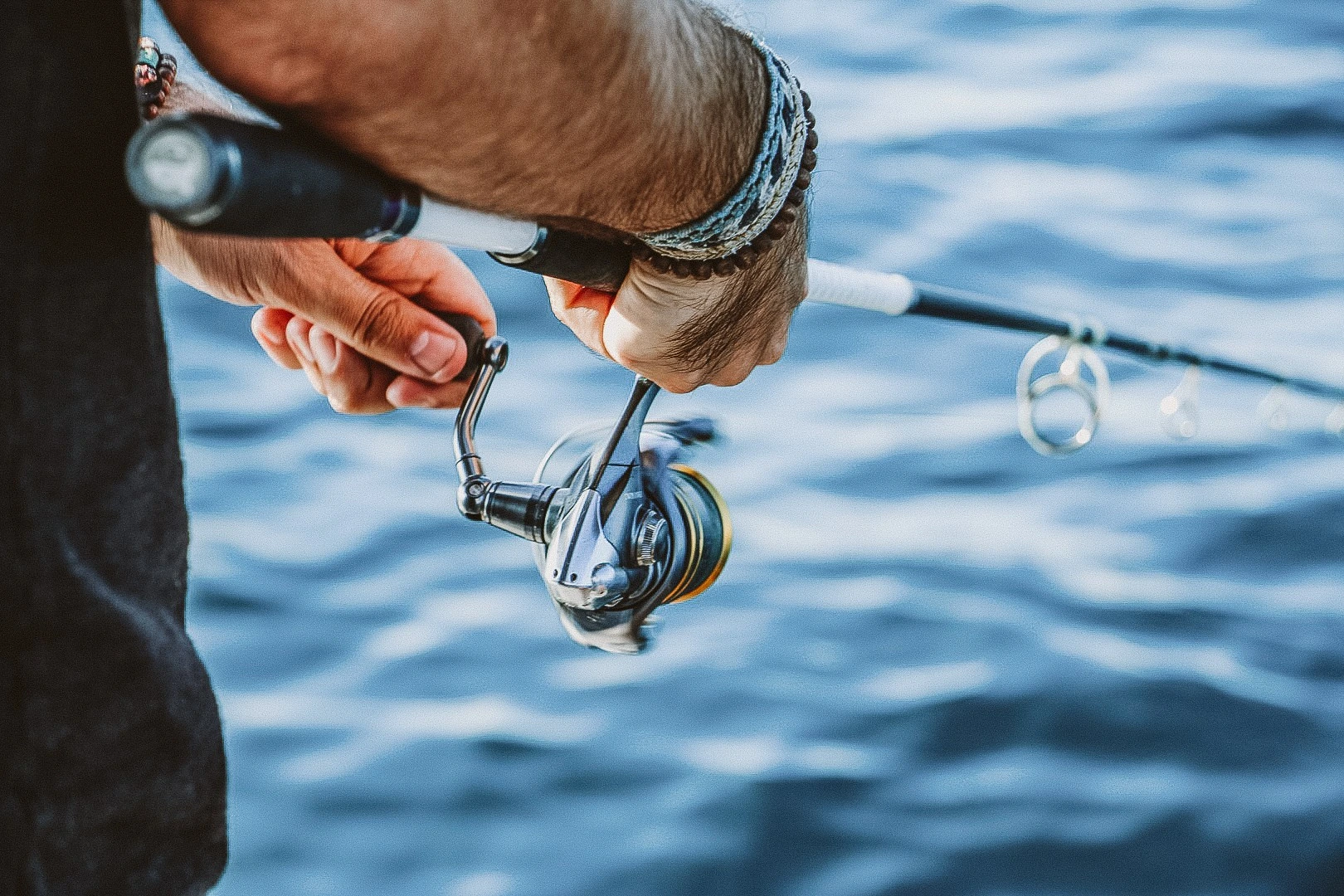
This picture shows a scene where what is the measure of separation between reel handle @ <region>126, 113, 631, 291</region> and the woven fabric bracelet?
0.56 ft

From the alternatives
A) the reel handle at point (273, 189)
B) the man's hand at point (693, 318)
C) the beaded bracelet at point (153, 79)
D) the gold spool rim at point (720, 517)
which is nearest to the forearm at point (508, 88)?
the reel handle at point (273, 189)

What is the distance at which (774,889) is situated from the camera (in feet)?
9.93

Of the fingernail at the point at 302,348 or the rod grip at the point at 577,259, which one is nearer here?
the rod grip at the point at 577,259

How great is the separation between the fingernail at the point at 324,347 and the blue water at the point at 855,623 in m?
1.40

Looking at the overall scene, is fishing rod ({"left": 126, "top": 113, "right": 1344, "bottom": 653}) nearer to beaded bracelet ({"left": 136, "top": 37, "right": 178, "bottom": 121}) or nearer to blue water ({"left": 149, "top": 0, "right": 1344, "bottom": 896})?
beaded bracelet ({"left": 136, "top": 37, "right": 178, "bottom": 121})

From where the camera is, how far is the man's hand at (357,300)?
5.86 feet

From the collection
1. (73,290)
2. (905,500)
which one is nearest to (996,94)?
(905,500)

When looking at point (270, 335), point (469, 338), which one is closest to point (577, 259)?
point (469, 338)

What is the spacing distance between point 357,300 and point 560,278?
539 millimetres

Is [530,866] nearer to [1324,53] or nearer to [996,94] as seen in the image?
[996,94]

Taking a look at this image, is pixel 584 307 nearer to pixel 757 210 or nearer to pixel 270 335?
pixel 757 210

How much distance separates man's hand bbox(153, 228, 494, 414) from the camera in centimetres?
179

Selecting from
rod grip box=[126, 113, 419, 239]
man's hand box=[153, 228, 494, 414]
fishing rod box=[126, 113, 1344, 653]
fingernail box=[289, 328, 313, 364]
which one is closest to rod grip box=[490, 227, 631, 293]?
fishing rod box=[126, 113, 1344, 653]

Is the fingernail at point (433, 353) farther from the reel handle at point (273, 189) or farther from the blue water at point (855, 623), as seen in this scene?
the blue water at point (855, 623)
